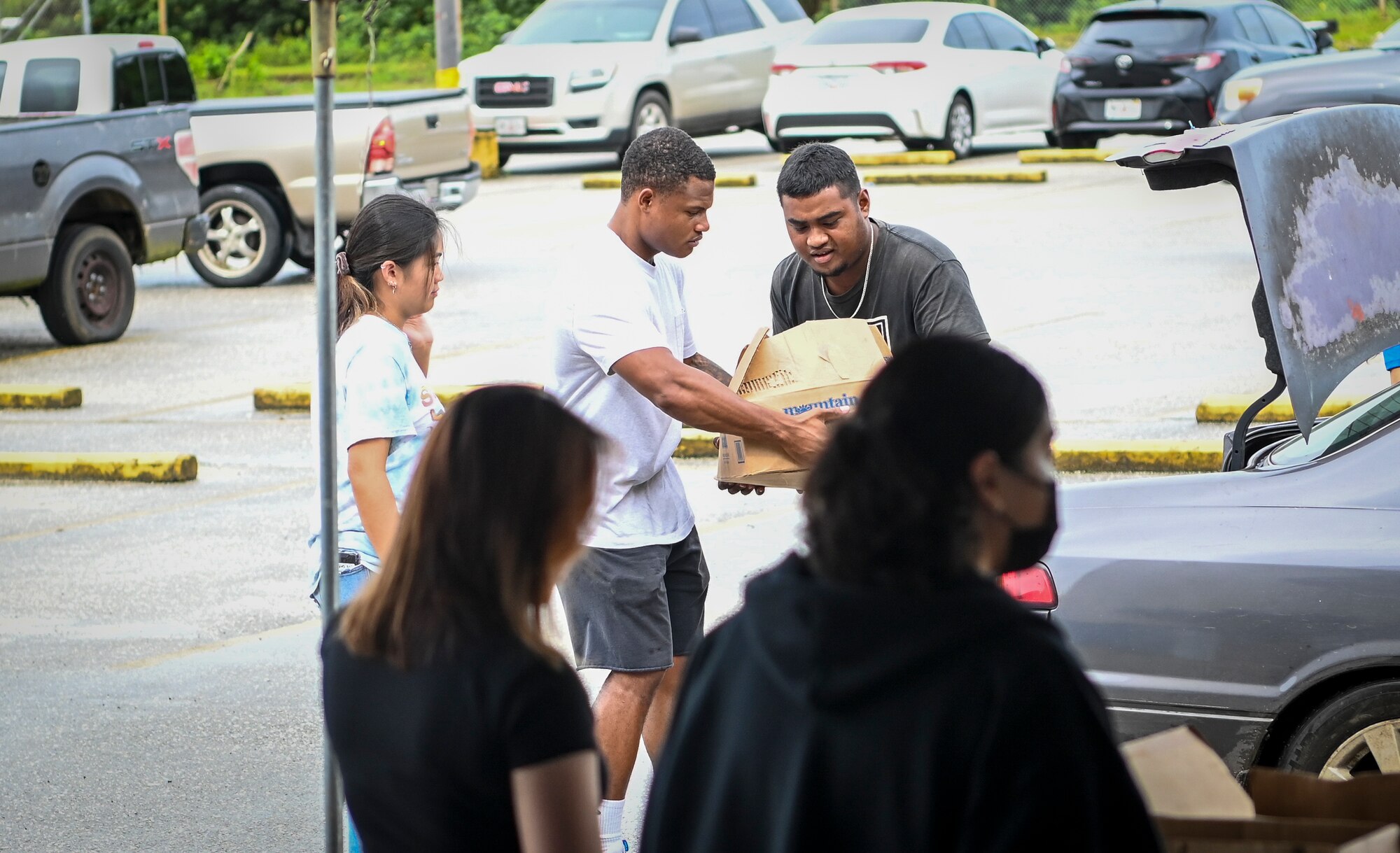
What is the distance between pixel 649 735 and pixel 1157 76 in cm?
1693

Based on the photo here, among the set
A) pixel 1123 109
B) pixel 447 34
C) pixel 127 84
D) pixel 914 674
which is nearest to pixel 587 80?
pixel 447 34

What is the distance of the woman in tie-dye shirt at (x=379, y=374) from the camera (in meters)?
3.88

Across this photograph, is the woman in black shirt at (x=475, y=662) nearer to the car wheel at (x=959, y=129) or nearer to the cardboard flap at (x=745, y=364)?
the cardboard flap at (x=745, y=364)

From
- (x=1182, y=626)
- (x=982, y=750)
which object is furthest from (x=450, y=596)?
(x=1182, y=626)

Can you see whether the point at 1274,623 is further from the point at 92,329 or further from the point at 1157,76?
the point at 1157,76

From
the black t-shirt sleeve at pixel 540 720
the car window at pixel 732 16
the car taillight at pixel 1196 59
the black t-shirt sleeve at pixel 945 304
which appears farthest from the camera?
the car window at pixel 732 16

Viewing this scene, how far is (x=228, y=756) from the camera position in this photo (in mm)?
5465

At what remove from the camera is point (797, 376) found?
4375 mm

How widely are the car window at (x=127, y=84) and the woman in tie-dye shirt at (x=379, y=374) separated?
390 inches

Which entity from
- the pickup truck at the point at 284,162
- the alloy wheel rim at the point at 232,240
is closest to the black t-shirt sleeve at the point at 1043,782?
the pickup truck at the point at 284,162

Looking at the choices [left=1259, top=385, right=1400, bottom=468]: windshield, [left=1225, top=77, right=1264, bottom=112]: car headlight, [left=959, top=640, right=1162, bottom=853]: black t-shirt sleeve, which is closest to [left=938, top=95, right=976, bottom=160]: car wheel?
[left=1225, top=77, right=1264, bottom=112]: car headlight

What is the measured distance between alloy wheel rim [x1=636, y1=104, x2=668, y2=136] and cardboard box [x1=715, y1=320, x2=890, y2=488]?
16981 mm

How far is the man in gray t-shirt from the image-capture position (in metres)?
4.49

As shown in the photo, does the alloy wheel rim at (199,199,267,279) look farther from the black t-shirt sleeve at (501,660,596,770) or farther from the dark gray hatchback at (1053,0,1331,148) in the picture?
the black t-shirt sleeve at (501,660,596,770)
